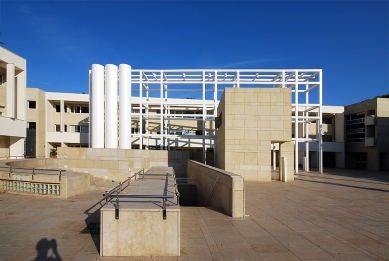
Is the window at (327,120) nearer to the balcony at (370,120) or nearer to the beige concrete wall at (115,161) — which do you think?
the balcony at (370,120)

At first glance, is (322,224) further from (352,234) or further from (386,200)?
(386,200)

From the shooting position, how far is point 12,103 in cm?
2969

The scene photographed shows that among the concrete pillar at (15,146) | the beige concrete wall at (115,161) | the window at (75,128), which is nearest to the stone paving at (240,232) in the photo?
the beige concrete wall at (115,161)

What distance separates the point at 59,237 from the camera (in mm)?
6883

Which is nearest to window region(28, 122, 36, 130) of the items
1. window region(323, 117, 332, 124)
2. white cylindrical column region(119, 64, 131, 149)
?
white cylindrical column region(119, 64, 131, 149)

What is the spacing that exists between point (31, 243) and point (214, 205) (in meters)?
6.85

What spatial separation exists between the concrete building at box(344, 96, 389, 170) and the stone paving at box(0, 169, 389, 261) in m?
30.6

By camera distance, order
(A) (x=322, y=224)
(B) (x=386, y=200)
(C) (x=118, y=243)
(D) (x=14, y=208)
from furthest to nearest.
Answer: (B) (x=386, y=200), (D) (x=14, y=208), (A) (x=322, y=224), (C) (x=118, y=243)

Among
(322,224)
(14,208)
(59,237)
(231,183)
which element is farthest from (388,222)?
(14,208)

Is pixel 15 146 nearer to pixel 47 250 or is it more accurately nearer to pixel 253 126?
pixel 253 126

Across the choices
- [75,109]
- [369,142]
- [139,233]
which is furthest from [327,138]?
[139,233]

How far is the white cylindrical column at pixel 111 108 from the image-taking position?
98.5 ft

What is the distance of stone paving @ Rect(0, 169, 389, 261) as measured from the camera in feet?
19.1

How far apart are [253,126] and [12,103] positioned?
22958mm
